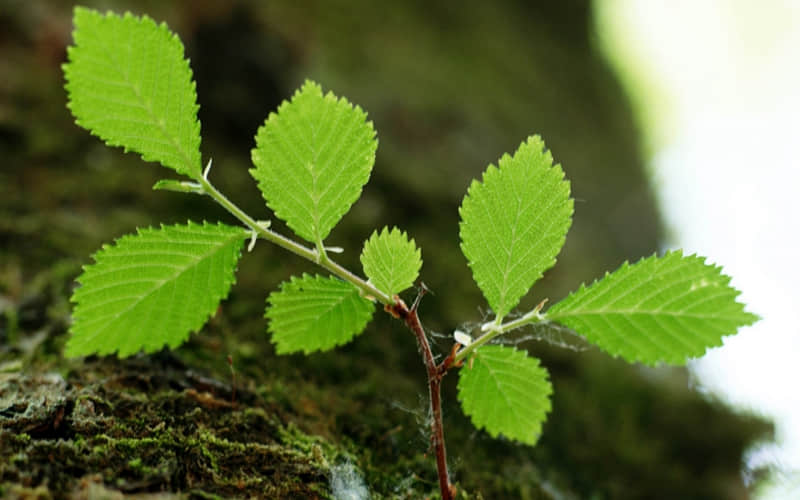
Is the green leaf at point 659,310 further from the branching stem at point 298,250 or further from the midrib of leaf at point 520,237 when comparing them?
the branching stem at point 298,250

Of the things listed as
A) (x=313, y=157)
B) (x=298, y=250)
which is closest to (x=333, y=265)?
(x=298, y=250)

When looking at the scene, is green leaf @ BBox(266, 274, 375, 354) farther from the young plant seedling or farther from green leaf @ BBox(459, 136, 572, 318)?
green leaf @ BBox(459, 136, 572, 318)

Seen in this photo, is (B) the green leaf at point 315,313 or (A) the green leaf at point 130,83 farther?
(B) the green leaf at point 315,313

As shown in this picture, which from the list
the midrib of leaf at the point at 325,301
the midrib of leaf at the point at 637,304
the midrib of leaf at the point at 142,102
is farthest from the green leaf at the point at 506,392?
the midrib of leaf at the point at 142,102

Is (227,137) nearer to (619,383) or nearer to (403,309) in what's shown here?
(403,309)

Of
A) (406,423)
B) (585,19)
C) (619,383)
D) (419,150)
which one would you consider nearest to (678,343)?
(406,423)

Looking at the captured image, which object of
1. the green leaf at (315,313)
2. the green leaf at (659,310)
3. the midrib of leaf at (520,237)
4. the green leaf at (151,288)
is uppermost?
the green leaf at (659,310)

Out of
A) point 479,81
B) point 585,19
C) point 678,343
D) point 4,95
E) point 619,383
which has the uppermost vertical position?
point 585,19
